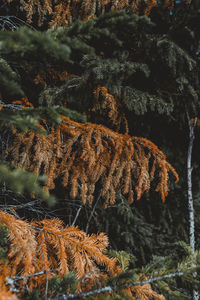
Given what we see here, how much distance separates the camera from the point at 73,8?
234cm

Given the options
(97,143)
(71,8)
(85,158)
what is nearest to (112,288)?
(85,158)

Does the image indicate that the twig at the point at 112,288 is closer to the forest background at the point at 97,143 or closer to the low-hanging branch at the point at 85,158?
the forest background at the point at 97,143

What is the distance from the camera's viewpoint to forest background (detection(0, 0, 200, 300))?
0.94m

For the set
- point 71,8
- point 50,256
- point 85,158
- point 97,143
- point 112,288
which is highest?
point 71,8

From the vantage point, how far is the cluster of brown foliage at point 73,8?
2.14 metres

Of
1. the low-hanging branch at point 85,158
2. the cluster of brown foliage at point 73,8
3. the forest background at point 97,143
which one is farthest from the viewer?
the cluster of brown foliage at point 73,8

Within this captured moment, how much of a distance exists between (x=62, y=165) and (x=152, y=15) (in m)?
2.21

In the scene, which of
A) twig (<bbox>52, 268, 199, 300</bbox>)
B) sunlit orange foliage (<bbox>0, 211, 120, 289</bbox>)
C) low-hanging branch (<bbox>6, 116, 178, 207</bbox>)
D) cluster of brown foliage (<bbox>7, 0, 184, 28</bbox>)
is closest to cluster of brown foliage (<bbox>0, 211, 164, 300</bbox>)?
sunlit orange foliage (<bbox>0, 211, 120, 289</bbox>)

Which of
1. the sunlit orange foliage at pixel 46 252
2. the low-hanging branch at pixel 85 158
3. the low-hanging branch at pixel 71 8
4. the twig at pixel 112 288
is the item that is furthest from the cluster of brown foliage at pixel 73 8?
the twig at pixel 112 288

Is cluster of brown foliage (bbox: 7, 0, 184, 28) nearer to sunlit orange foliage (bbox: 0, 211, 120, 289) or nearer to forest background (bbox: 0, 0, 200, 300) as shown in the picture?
forest background (bbox: 0, 0, 200, 300)

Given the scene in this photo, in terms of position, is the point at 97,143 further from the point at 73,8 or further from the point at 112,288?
the point at 73,8

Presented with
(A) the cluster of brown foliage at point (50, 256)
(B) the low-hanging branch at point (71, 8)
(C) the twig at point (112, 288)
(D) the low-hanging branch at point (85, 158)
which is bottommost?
(A) the cluster of brown foliage at point (50, 256)

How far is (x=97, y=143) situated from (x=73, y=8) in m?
1.62

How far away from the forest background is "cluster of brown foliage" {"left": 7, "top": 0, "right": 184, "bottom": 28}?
0.01 m
